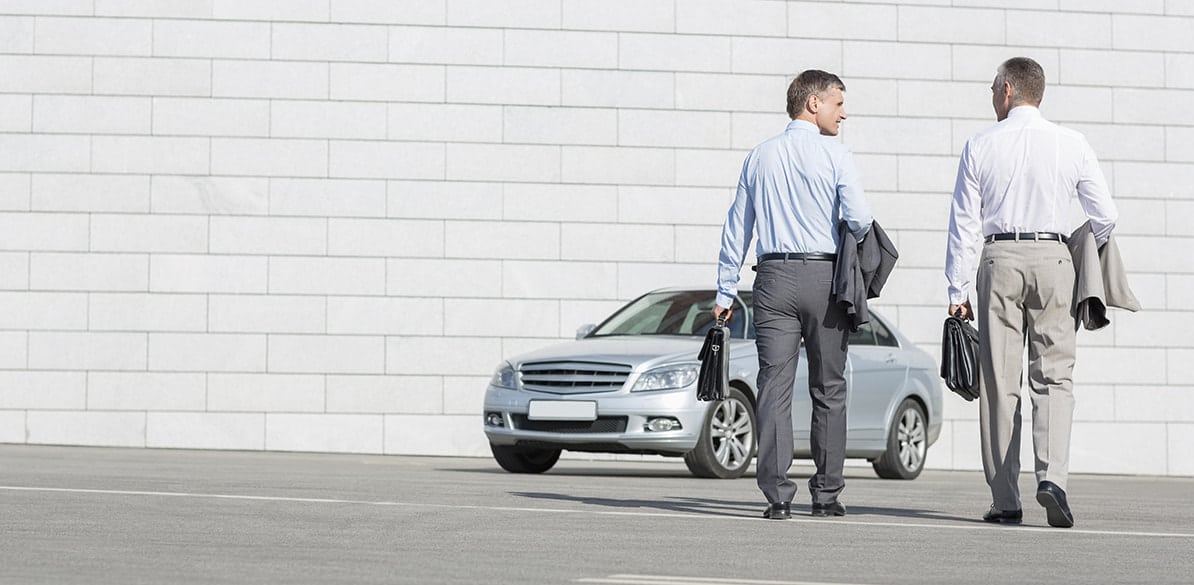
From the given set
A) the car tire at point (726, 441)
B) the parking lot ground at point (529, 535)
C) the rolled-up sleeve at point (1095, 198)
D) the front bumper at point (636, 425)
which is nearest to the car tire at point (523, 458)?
the front bumper at point (636, 425)

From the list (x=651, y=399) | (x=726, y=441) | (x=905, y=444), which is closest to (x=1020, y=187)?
(x=651, y=399)

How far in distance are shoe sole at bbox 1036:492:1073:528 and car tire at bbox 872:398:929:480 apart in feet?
22.1

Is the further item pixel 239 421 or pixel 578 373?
pixel 239 421

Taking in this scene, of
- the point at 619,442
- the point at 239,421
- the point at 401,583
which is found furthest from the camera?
the point at 239,421

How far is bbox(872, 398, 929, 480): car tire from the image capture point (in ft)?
50.9

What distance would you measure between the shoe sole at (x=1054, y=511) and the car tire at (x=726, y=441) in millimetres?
5114

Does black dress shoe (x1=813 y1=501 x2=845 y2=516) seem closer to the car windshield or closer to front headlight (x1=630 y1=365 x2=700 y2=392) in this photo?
front headlight (x1=630 y1=365 x2=700 y2=392)

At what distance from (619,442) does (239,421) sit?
6570 millimetres

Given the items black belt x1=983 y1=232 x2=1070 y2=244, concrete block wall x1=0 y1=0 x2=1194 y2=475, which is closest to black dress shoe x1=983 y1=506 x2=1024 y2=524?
black belt x1=983 y1=232 x2=1070 y2=244

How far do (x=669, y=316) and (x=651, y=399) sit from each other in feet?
4.89

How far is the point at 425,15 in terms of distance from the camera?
1955 cm

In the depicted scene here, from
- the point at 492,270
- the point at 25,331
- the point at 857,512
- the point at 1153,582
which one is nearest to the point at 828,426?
the point at 857,512

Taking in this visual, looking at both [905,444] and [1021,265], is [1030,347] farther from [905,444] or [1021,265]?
[905,444]

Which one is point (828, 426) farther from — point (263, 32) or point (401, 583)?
point (263, 32)
